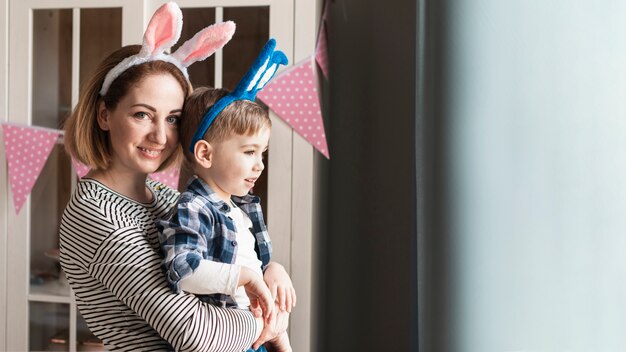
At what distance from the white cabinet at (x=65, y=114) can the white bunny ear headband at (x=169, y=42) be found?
2.27 feet

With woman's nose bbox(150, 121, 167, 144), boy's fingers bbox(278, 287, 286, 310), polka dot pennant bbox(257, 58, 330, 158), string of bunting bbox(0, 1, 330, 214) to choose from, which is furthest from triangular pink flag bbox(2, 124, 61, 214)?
boy's fingers bbox(278, 287, 286, 310)

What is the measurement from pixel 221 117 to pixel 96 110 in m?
0.20

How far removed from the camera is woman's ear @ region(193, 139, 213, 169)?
953mm

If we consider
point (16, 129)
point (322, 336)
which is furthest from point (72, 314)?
point (322, 336)

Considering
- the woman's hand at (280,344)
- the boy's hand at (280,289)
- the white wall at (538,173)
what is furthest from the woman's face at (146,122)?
the white wall at (538,173)

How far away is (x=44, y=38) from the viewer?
1.82 metres

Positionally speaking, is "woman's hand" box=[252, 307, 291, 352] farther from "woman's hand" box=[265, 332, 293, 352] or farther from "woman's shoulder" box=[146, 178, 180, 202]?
"woman's shoulder" box=[146, 178, 180, 202]

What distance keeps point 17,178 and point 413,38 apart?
1.20 metres

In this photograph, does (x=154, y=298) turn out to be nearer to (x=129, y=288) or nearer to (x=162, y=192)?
(x=129, y=288)

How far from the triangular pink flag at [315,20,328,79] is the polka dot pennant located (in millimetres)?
80

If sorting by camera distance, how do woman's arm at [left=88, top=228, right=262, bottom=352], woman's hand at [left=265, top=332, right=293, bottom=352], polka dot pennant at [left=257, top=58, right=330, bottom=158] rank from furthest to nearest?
polka dot pennant at [left=257, top=58, right=330, bottom=158] → woman's hand at [left=265, top=332, right=293, bottom=352] → woman's arm at [left=88, top=228, right=262, bottom=352]

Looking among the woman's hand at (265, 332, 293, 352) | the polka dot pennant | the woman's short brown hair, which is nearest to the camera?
the woman's short brown hair

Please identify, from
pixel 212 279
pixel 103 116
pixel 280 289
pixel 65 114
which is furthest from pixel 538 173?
A: pixel 65 114

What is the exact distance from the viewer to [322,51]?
5.92ft
